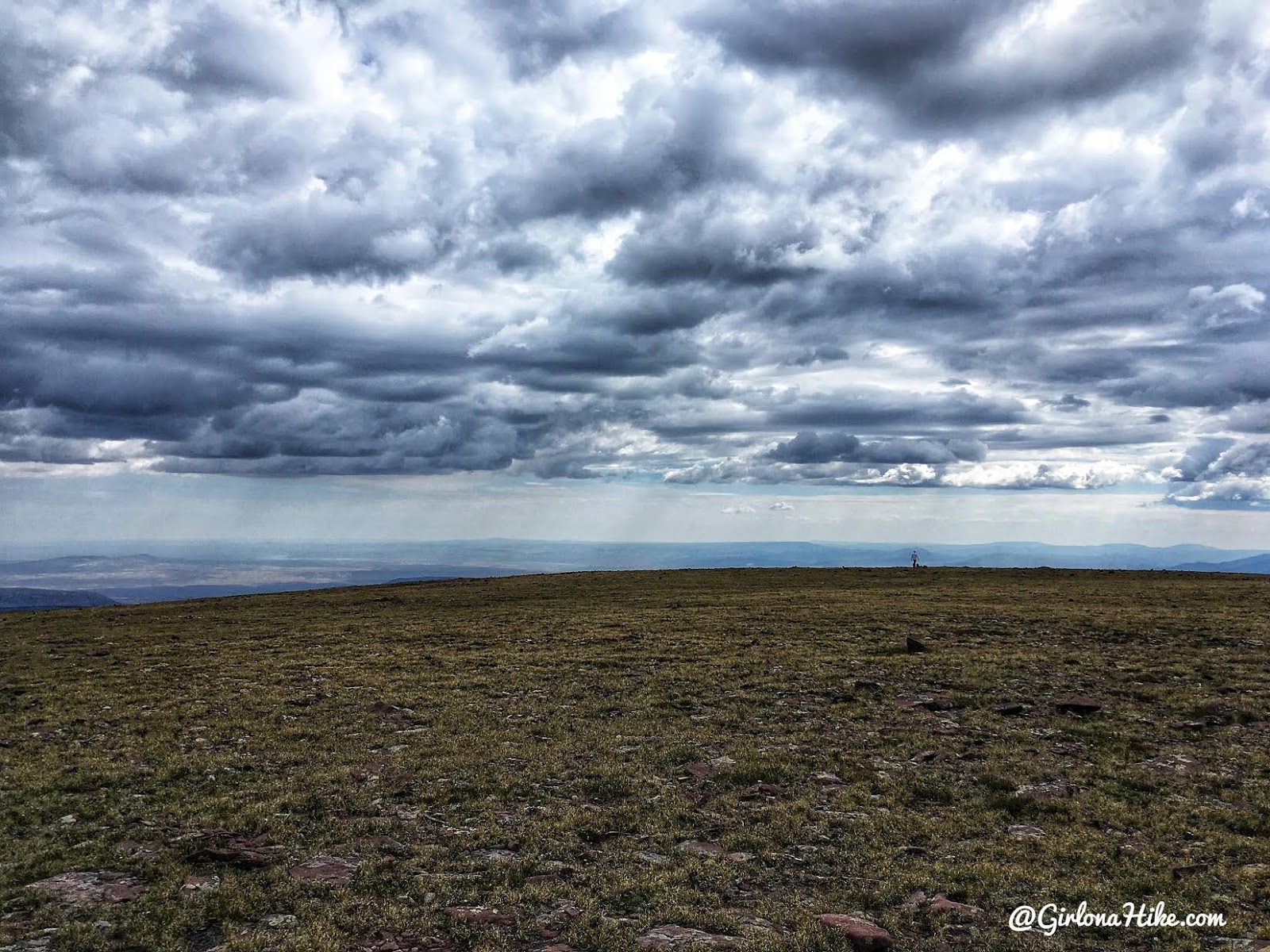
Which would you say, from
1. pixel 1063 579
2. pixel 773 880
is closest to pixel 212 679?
pixel 773 880

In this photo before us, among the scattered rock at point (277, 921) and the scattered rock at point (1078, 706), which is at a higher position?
the scattered rock at point (277, 921)

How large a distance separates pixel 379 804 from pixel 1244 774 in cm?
2245

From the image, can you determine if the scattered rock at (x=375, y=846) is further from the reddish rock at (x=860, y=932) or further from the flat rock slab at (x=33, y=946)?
the reddish rock at (x=860, y=932)

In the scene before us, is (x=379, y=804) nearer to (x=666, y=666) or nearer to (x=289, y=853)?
(x=289, y=853)

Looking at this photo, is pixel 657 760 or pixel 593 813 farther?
pixel 657 760

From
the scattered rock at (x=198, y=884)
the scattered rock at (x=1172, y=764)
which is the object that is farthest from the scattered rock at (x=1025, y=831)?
the scattered rock at (x=198, y=884)

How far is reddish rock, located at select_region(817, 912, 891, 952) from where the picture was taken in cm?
1180

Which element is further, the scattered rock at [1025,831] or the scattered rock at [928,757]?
the scattered rock at [928,757]

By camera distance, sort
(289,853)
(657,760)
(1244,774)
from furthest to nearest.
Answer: (657,760)
(1244,774)
(289,853)

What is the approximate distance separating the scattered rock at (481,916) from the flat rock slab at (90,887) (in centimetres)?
592

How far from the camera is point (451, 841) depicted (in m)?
16.1

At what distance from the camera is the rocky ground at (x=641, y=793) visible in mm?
12805

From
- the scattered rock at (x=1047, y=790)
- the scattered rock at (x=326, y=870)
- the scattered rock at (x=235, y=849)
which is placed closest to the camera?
the scattered rock at (x=326, y=870)

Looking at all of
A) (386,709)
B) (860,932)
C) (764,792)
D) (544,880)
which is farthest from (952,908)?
(386,709)
